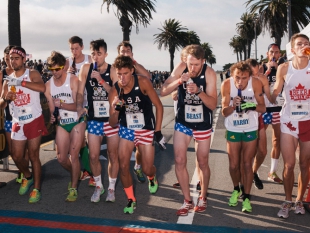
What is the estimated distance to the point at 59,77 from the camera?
247 inches

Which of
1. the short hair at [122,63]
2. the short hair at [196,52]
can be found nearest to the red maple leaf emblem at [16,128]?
the short hair at [122,63]

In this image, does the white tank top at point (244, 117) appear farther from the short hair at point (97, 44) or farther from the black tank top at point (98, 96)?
the short hair at point (97, 44)

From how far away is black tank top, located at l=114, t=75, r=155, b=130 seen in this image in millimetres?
5543

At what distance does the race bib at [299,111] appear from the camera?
17.7 ft

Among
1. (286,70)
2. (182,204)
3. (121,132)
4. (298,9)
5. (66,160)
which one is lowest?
(182,204)

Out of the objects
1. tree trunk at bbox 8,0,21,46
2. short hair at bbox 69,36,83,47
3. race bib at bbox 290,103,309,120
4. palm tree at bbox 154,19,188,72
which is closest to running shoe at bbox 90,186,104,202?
short hair at bbox 69,36,83,47

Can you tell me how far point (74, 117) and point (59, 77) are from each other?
61 cm

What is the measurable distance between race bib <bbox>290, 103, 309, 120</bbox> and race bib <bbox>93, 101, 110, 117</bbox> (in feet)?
7.96

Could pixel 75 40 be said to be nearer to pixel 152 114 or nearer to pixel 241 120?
pixel 152 114

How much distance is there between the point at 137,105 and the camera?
558 cm

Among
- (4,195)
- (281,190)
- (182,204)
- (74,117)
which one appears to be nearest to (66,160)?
(74,117)

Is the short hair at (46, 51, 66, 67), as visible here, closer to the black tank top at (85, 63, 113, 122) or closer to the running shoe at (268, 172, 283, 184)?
the black tank top at (85, 63, 113, 122)

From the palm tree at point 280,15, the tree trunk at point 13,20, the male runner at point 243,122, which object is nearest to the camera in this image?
the male runner at point 243,122

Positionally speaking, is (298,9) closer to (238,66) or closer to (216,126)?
(216,126)
